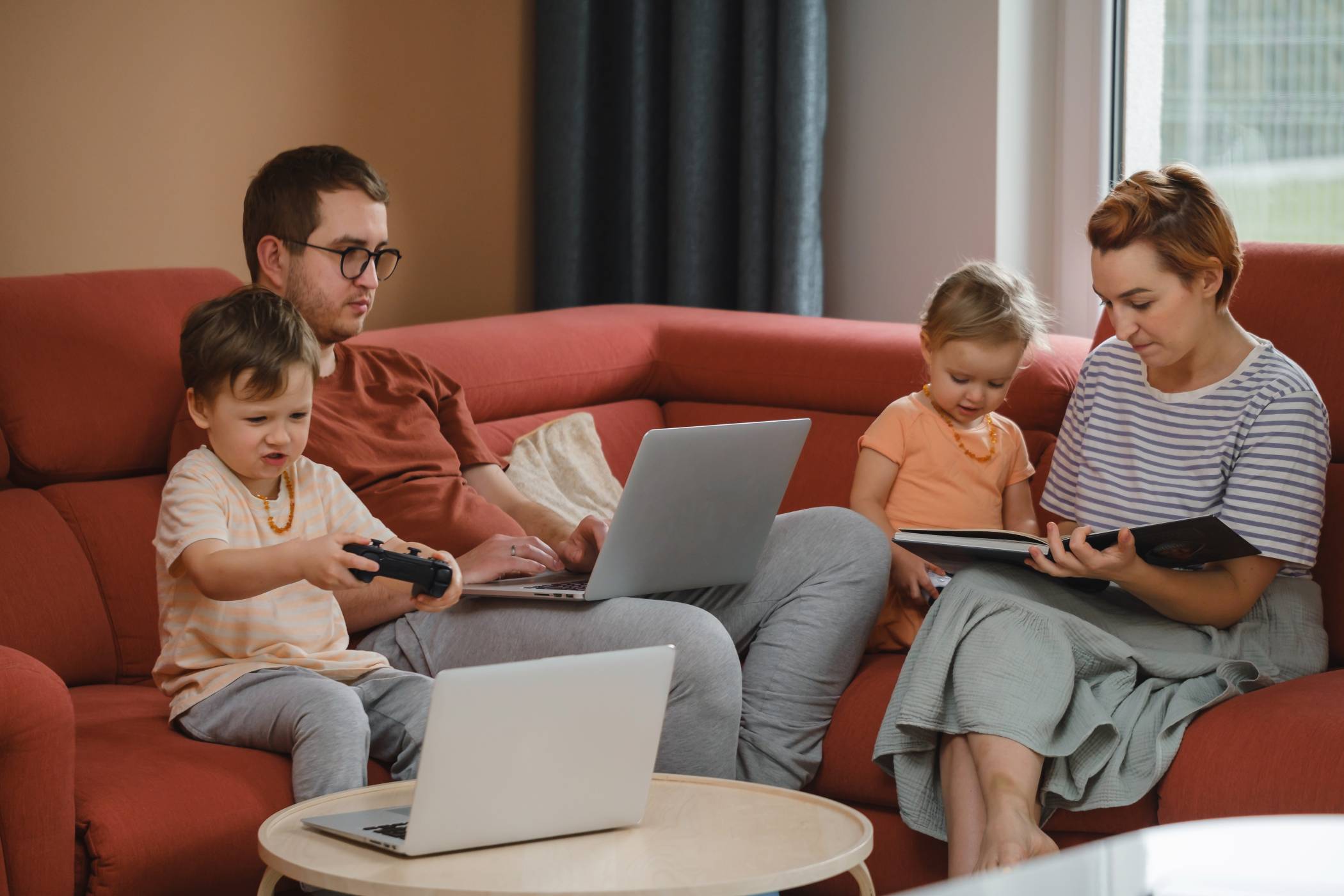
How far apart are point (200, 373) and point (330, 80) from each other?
4.90 feet

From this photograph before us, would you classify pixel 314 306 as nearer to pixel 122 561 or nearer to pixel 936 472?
pixel 122 561

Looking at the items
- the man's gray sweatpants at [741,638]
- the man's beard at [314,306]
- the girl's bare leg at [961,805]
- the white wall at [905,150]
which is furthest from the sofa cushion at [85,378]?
the white wall at [905,150]

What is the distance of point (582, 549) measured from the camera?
206 centimetres

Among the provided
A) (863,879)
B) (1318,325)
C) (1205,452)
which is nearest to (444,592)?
(863,879)

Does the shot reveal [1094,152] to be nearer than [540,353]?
No

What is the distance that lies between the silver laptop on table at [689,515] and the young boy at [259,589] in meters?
0.20

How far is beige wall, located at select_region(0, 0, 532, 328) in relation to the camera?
8.82ft

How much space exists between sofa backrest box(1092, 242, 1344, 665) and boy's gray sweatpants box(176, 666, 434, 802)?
4.15 ft

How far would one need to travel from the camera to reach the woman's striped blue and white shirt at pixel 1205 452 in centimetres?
195

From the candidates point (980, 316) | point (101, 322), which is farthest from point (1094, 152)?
point (101, 322)

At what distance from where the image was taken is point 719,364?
9.57 ft

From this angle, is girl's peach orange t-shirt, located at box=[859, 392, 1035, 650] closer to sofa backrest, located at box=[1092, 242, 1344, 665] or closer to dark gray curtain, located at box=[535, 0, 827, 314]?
sofa backrest, located at box=[1092, 242, 1344, 665]

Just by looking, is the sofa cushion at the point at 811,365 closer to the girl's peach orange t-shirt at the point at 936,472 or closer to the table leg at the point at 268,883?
the girl's peach orange t-shirt at the point at 936,472

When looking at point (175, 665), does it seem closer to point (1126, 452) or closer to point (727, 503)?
point (727, 503)
